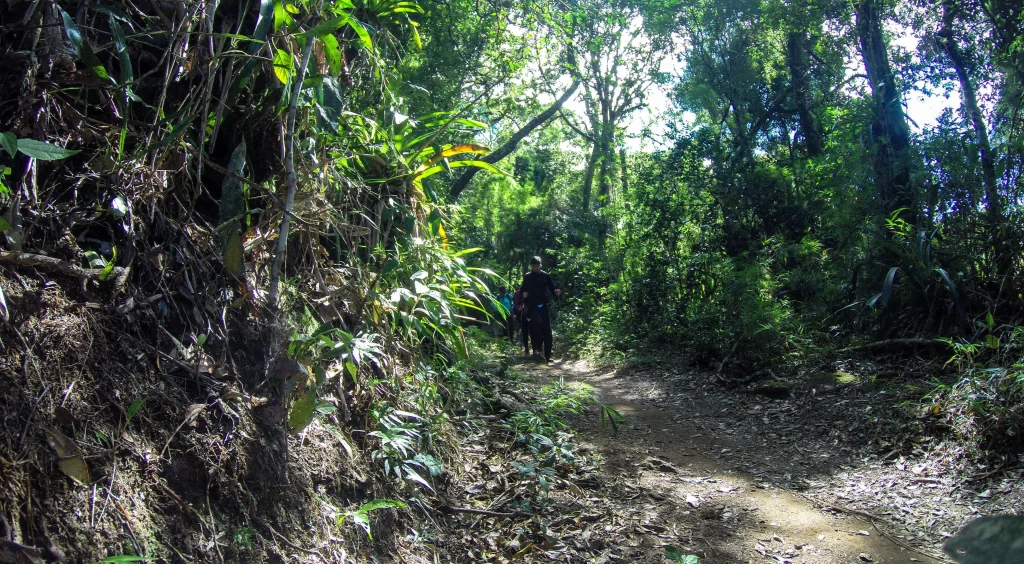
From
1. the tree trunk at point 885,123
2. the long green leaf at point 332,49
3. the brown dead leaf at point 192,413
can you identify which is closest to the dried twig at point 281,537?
the brown dead leaf at point 192,413

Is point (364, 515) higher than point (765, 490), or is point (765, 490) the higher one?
point (364, 515)

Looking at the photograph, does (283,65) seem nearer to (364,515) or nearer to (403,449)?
(403,449)

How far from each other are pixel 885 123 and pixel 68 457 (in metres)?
8.89

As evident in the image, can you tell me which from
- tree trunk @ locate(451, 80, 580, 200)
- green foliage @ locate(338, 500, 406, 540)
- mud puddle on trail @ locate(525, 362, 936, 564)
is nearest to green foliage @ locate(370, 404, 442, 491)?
green foliage @ locate(338, 500, 406, 540)

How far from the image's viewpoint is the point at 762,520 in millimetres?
3830

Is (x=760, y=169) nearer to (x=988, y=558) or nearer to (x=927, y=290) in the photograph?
(x=927, y=290)

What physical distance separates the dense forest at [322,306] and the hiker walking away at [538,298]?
2426mm

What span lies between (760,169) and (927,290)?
5.01 meters

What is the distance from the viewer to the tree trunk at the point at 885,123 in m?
7.59

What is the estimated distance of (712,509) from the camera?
157 inches

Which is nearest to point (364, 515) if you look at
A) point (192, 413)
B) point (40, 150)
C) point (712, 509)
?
point (192, 413)

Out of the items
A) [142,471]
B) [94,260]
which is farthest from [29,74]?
[142,471]

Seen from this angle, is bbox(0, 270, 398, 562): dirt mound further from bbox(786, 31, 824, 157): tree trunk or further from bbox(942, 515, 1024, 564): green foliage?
bbox(786, 31, 824, 157): tree trunk

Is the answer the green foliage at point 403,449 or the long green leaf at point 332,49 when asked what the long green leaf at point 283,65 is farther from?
the green foliage at point 403,449
